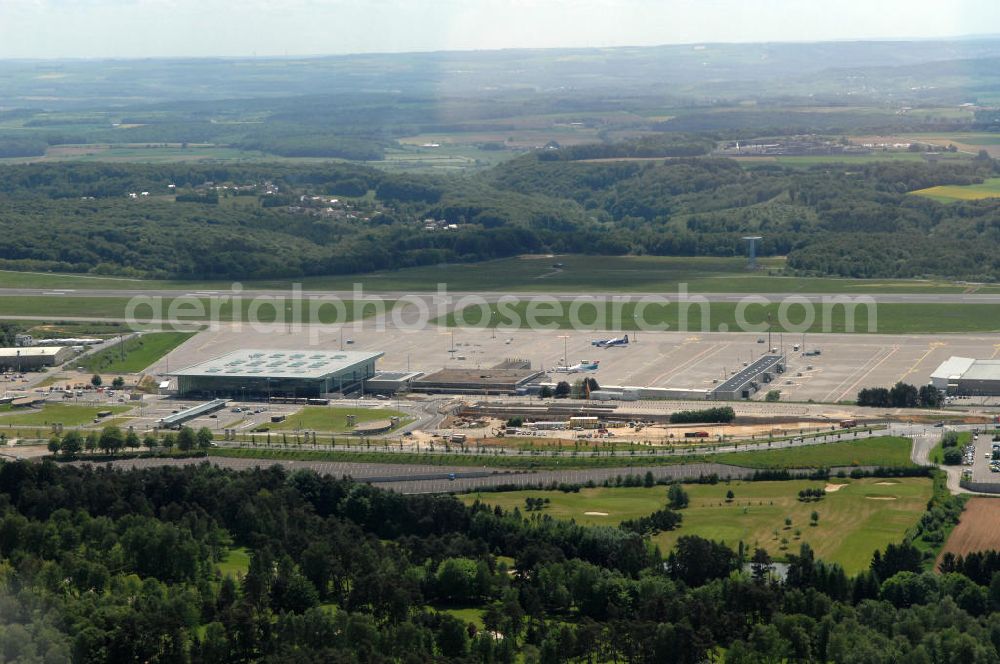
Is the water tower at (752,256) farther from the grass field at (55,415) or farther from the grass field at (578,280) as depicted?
the grass field at (55,415)

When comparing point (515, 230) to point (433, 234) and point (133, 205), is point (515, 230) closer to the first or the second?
point (433, 234)

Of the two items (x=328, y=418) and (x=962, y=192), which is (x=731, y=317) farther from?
(x=962, y=192)

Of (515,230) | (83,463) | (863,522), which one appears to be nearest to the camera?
(863,522)

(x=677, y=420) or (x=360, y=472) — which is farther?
(x=677, y=420)

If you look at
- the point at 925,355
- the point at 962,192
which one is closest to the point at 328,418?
the point at 925,355

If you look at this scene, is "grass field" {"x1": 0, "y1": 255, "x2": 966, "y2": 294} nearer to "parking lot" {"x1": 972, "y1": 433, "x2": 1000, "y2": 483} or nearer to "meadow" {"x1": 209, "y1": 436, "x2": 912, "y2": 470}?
"parking lot" {"x1": 972, "y1": 433, "x2": 1000, "y2": 483}

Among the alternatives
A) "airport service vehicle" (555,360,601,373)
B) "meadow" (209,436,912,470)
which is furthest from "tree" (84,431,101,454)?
"airport service vehicle" (555,360,601,373)

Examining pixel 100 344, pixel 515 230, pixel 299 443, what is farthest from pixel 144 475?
pixel 515 230
